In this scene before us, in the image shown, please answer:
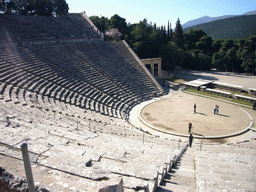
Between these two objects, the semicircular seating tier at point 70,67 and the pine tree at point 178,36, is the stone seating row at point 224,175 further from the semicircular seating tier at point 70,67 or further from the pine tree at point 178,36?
the pine tree at point 178,36

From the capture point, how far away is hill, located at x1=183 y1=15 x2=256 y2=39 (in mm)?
71831

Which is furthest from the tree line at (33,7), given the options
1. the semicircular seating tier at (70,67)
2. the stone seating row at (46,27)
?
the semicircular seating tier at (70,67)

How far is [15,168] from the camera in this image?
4129 millimetres

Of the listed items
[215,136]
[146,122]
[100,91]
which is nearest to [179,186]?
[215,136]

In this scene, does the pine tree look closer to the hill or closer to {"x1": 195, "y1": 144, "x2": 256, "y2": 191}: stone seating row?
the hill

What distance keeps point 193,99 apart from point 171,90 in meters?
4.26

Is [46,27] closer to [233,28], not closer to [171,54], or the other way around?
[171,54]

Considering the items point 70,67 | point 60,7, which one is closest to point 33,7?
point 60,7

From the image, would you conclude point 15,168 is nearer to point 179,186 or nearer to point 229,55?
point 179,186

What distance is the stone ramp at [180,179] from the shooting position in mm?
5043

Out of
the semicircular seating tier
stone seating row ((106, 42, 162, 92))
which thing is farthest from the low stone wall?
stone seating row ((106, 42, 162, 92))

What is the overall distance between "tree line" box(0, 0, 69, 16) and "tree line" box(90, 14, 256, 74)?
8.82 meters

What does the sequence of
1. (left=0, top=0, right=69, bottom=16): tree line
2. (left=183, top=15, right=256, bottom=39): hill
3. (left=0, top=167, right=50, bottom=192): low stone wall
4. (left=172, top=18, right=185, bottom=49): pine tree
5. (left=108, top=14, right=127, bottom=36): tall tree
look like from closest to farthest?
(left=0, top=167, right=50, bottom=192): low stone wall → (left=0, top=0, right=69, bottom=16): tree line → (left=108, top=14, right=127, bottom=36): tall tree → (left=172, top=18, right=185, bottom=49): pine tree → (left=183, top=15, right=256, bottom=39): hill

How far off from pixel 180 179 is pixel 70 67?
1791cm
